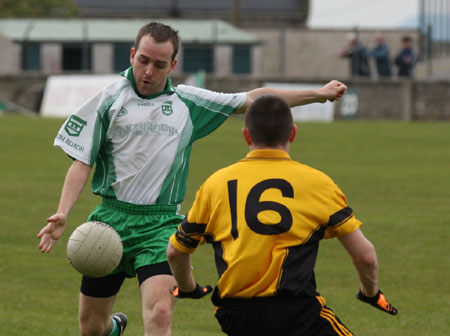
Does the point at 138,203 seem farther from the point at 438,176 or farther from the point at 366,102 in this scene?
the point at 366,102

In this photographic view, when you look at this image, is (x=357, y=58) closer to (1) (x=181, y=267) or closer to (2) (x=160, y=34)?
(2) (x=160, y=34)

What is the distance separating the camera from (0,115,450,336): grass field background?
841 centimetres

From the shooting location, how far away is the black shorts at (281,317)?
15.1 ft

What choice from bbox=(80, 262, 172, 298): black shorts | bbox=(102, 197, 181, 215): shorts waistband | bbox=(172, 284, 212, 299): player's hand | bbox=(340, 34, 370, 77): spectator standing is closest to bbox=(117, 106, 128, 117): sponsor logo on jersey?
bbox=(102, 197, 181, 215): shorts waistband

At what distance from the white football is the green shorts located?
0.35 feet

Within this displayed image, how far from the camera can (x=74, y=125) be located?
6305 millimetres

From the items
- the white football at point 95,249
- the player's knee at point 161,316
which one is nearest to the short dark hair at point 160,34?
the white football at point 95,249

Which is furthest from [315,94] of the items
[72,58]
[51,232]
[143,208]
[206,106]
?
[72,58]

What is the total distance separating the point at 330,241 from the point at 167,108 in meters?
6.12

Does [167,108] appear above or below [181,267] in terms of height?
above

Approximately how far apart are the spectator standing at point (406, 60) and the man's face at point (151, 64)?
99.4 feet

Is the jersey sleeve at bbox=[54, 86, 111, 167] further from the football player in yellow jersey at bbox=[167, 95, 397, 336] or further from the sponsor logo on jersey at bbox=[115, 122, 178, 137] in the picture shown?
the football player in yellow jersey at bbox=[167, 95, 397, 336]

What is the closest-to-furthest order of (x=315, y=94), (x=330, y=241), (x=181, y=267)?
(x=181, y=267)
(x=315, y=94)
(x=330, y=241)

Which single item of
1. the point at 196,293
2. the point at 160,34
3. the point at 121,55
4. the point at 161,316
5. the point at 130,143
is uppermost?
the point at 121,55
